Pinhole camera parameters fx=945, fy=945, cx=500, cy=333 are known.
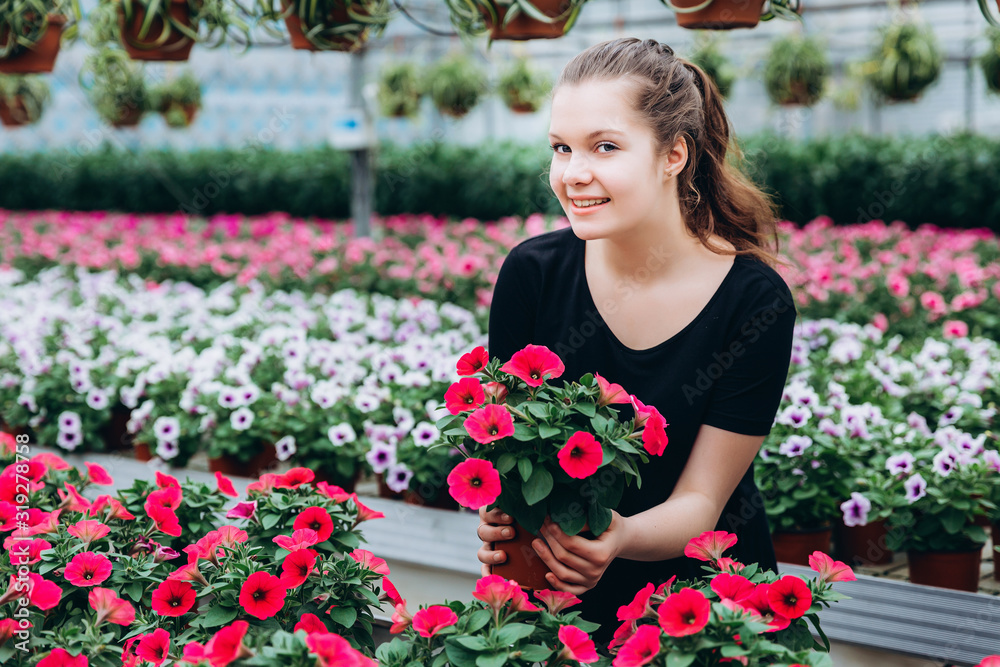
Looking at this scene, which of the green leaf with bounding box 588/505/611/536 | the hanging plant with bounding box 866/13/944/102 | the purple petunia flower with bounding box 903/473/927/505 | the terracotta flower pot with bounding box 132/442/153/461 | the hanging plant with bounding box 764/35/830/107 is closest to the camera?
the green leaf with bounding box 588/505/611/536

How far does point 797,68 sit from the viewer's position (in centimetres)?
696

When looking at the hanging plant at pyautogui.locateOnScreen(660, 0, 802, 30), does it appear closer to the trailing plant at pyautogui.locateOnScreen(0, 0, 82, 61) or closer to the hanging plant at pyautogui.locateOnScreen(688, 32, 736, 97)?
the trailing plant at pyautogui.locateOnScreen(0, 0, 82, 61)

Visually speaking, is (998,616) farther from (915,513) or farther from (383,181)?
(383,181)

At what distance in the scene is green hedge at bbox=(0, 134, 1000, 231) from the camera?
293 inches

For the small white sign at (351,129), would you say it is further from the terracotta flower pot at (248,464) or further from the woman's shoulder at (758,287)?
the woman's shoulder at (758,287)

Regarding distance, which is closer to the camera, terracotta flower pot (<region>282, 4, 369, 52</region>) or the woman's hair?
the woman's hair

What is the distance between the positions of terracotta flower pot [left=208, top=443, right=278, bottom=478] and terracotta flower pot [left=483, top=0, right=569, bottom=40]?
4.90ft

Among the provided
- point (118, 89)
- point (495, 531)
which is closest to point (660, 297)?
point (495, 531)

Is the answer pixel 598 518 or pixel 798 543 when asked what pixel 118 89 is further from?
pixel 598 518

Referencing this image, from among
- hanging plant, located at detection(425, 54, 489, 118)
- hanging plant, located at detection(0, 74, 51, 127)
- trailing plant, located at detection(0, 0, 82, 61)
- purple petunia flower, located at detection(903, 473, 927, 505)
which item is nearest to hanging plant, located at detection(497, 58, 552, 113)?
hanging plant, located at detection(425, 54, 489, 118)

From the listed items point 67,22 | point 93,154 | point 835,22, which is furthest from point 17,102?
point 835,22

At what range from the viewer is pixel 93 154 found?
1119 centimetres

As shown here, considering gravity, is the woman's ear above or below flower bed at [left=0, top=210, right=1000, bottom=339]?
above

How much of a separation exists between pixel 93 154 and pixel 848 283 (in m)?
9.67
